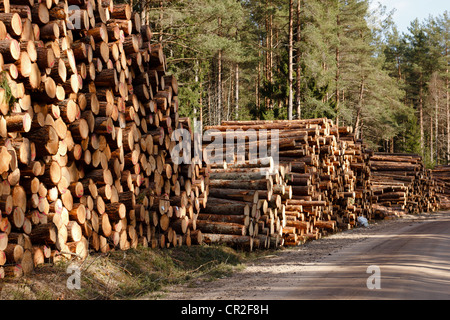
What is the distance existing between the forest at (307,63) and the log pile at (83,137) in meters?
11.0

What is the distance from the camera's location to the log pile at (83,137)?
559cm

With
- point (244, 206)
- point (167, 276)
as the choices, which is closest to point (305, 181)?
point (244, 206)

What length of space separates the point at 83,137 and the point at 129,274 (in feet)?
6.80

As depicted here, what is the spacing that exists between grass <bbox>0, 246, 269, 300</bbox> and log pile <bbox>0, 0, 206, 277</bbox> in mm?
201

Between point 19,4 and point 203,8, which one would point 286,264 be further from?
point 203,8

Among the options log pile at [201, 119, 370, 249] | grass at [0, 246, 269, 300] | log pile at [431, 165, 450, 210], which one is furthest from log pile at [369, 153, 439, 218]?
grass at [0, 246, 269, 300]

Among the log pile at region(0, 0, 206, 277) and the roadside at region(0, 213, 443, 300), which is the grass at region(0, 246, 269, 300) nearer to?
the roadside at region(0, 213, 443, 300)

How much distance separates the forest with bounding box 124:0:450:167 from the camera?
22766 millimetres

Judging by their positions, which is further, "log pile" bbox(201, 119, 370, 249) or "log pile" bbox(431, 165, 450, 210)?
"log pile" bbox(431, 165, 450, 210)

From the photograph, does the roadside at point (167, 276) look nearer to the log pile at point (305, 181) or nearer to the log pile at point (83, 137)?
the log pile at point (83, 137)

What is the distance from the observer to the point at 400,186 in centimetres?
2291

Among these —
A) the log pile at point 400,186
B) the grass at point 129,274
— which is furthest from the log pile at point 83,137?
the log pile at point 400,186

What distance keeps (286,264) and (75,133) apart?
4571 mm

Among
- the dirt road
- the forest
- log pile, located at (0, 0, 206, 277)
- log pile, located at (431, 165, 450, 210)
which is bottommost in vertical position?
log pile, located at (431, 165, 450, 210)
